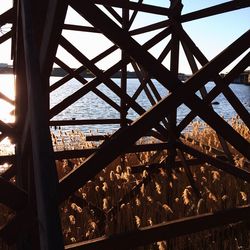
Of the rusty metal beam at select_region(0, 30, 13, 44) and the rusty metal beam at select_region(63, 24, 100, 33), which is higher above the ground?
the rusty metal beam at select_region(63, 24, 100, 33)

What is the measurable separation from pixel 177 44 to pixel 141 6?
66 cm

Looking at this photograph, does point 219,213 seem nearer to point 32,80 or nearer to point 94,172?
point 94,172

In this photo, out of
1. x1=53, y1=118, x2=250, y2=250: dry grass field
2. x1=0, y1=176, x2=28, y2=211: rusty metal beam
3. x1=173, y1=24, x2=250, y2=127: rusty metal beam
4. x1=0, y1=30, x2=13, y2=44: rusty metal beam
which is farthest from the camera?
x1=0, y1=30, x2=13, y2=44: rusty metal beam

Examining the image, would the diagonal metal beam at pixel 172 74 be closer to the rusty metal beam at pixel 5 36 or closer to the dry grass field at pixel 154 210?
the dry grass field at pixel 154 210

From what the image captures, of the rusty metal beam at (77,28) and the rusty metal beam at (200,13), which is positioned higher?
the rusty metal beam at (77,28)

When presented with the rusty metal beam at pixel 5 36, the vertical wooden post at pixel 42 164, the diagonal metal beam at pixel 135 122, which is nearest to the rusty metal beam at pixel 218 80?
the diagonal metal beam at pixel 135 122

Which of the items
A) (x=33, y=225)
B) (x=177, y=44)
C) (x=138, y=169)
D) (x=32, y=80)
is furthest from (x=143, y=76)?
(x=32, y=80)

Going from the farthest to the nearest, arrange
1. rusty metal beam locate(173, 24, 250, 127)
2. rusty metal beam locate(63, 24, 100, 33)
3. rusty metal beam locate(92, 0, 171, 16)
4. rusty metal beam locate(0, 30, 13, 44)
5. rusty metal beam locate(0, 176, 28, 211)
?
rusty metal beam locate(63, 24, 100, 33) → rusty metal beam locate(0, 30, 13, 44) → rusty metal beam locate(92, 0, 171, 16) → rusty metal beam locate(173, 24, 250, 127) → rusty metal beam locate(0, 176, 28, 211)

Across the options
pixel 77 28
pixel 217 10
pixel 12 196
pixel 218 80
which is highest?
pixel 77 28

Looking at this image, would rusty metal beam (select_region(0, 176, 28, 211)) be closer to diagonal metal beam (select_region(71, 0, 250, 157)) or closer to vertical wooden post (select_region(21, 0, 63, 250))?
vertical wooden post (select_region(21, 0, 63, 250))

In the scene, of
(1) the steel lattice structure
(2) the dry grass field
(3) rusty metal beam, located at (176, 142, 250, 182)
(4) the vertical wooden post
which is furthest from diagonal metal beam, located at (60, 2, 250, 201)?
(2) the dry grass field

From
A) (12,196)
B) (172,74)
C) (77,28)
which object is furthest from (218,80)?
(77,28)

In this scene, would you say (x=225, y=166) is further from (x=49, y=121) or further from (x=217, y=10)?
(x=49, y=121)

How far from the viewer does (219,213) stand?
3.06 metres
